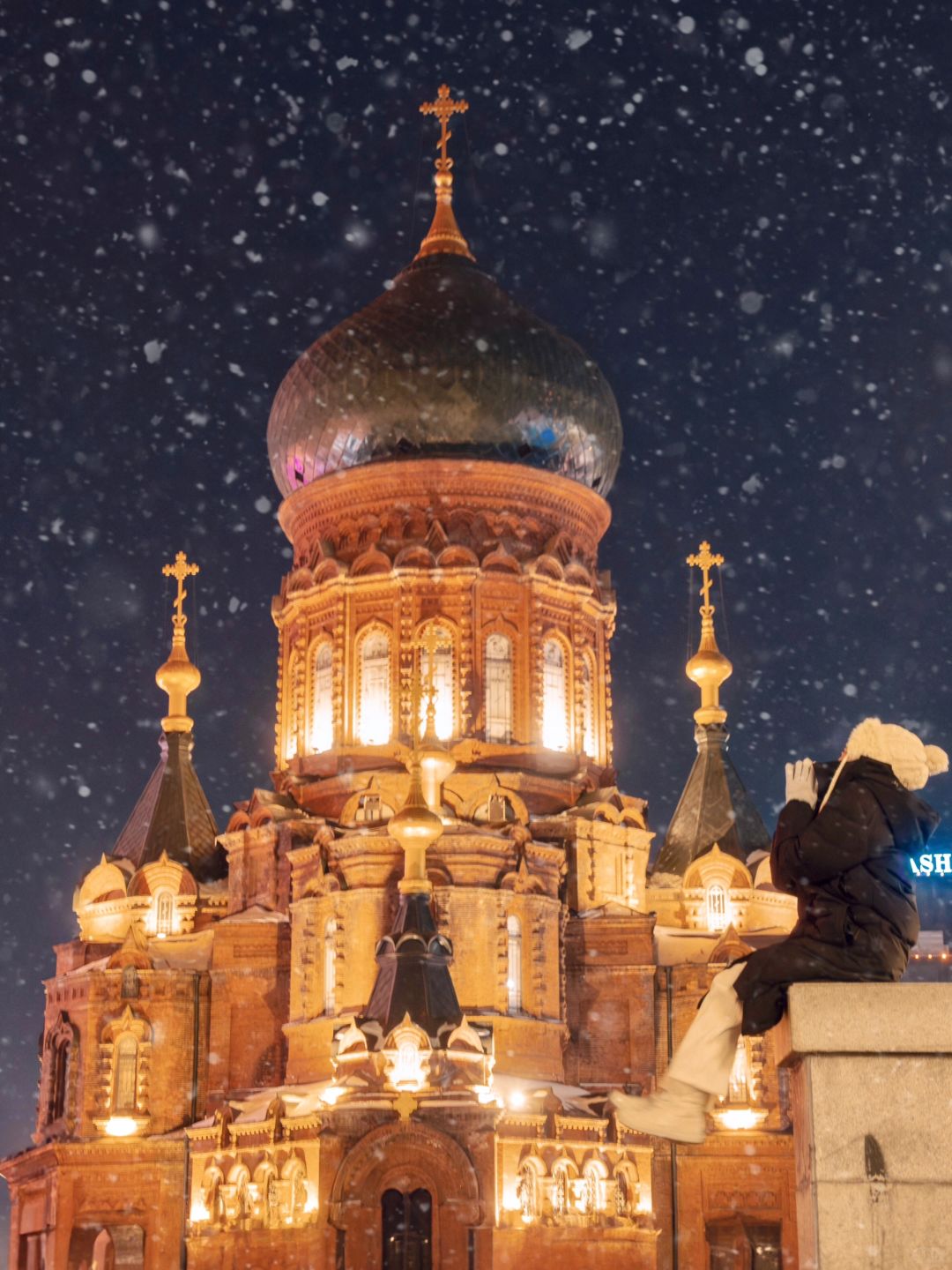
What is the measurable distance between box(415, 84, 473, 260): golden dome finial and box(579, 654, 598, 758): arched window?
27.9 feet

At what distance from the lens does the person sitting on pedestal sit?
748 cm

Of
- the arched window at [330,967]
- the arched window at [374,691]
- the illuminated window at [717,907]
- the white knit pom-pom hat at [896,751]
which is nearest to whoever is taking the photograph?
the white knit pom-pom hat at [896,751]

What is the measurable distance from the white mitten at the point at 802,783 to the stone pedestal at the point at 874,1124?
2.80ft

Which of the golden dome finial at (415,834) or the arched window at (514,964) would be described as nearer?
the golden dome finial at (415,834)

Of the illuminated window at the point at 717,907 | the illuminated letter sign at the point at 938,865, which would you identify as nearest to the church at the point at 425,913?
the illuminated window at the point at 717,907

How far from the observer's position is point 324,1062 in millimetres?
32219

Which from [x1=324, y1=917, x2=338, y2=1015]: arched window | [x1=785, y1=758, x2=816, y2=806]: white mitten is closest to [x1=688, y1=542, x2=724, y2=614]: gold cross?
[x1=324, y1=917, x2=338, y2=1015]: arched window

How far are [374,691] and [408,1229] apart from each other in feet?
34.2

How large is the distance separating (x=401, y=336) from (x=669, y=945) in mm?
11728

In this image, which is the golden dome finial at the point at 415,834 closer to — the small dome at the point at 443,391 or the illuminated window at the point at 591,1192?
the illuminated window at the point at 591,1192

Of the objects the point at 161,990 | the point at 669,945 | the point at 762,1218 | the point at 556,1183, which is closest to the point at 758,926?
the point at 669,945

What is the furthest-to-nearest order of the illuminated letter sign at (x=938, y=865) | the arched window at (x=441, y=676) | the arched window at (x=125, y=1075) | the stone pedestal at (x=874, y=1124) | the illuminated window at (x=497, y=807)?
the illuminated letter sign at (x=938, y=865) → the arched window at (x=441, y=676) → the arched window at (x=125, y=1075) → the illuminated window at (x=497, y=807) → the stone pedestal at (x=874, y=1124)

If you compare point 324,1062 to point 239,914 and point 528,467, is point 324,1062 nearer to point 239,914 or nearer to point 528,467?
point 239,914

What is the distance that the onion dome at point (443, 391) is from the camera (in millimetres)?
36469
